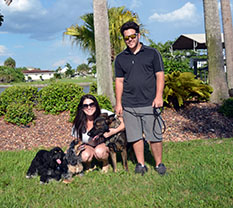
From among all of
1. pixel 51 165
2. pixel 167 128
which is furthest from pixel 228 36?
pixel 51 165

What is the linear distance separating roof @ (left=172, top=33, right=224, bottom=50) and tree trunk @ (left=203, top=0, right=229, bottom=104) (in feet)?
44.6

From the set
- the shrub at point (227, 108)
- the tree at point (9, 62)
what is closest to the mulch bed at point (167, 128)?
the shrub at point (227, 108)

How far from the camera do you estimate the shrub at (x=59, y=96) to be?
7.81 meters

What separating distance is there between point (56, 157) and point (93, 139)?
734mm

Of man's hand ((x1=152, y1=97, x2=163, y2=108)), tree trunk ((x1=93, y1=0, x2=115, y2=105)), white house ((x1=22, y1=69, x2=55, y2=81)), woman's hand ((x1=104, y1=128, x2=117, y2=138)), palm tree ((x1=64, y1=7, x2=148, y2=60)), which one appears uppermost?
white house ((x1=22, y1=69, x2=55, y2=81))

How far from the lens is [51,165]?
3807 millimetres

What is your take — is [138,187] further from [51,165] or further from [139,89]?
[139,89]

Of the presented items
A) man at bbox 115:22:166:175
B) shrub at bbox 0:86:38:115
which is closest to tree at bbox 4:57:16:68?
shrub at bbox 0:86:38:115

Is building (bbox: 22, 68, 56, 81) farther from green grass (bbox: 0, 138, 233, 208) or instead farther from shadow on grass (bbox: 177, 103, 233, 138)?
green grass (bbox: 0, 138, 233, 208)

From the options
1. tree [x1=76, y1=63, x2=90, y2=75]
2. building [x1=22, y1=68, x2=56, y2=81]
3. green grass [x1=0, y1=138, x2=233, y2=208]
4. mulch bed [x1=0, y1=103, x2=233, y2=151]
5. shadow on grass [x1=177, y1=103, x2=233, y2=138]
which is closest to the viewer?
green grass [x1=0, y1=138, x2=233, y2=208]

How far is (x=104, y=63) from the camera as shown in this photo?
24.6 ft

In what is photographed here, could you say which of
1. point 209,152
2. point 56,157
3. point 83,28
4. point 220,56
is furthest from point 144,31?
point 56,157

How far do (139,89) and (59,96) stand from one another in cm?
442

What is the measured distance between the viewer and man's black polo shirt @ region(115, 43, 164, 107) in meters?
3.83
